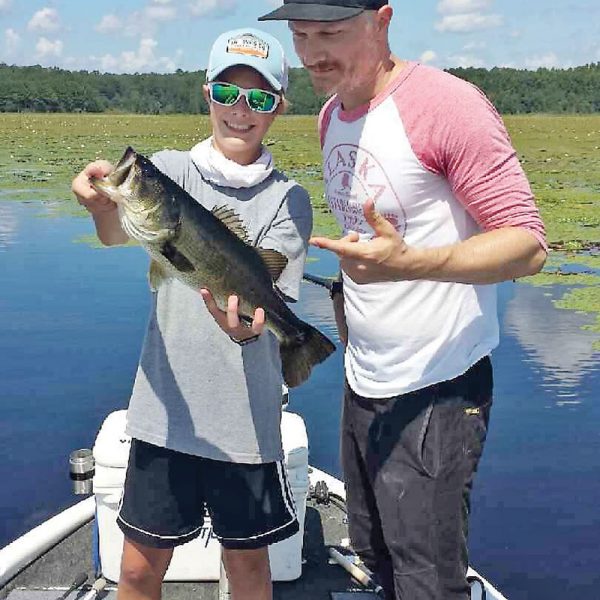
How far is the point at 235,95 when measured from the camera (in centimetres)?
299

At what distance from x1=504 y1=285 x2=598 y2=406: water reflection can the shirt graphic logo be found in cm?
650

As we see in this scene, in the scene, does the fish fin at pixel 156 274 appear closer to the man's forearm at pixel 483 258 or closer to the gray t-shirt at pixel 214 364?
the gray t-shirt at pixel 214 364

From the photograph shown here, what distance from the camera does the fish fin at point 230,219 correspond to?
115 inches

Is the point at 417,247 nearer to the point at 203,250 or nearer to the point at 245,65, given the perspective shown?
the point at 203,250

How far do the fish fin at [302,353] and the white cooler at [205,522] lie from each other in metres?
1.06

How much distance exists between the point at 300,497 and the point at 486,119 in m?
2.26

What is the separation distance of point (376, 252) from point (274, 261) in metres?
0.82

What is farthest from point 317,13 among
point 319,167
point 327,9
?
point 319,167

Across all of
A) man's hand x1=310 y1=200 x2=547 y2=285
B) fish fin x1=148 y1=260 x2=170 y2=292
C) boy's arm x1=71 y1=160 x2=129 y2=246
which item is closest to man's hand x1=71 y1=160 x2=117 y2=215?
boy's arm x1=71 y1=160 x2=129 y2=246

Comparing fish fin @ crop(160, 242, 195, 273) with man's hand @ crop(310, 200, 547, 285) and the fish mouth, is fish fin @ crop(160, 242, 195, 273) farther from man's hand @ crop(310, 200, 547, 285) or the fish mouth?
man's hand @ crop(310, 200, 547, 285)

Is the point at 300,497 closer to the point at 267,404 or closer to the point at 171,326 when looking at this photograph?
the point at 267,404

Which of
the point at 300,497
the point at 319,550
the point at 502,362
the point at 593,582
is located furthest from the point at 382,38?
the point at 502,362

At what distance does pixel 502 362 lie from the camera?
9812mm

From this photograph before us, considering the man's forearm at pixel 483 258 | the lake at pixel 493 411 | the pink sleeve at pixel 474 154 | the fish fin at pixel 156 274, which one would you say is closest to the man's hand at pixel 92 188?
the fish fin at pixel 156 274
